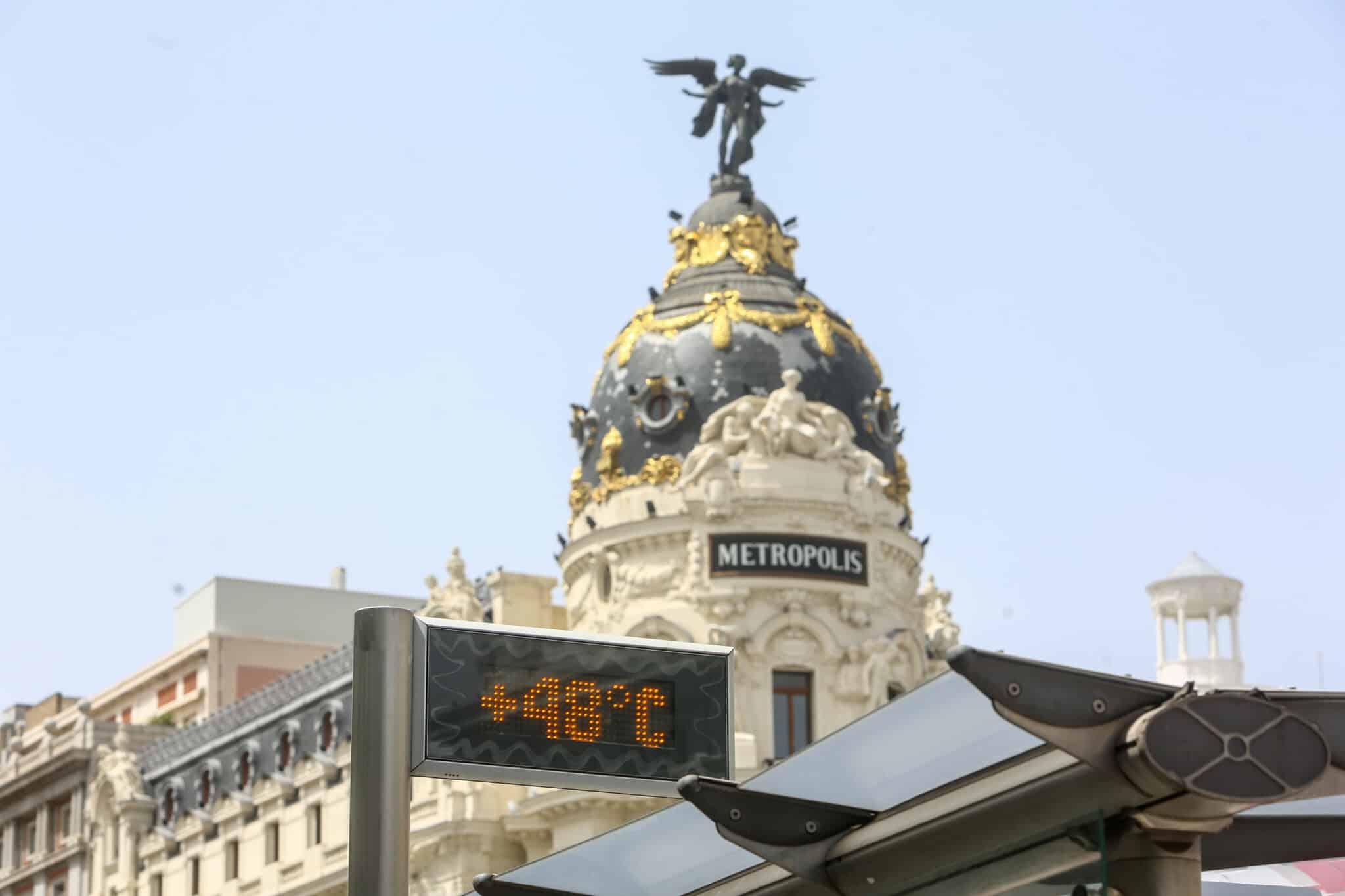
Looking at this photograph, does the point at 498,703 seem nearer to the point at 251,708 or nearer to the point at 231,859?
the point at 231,859

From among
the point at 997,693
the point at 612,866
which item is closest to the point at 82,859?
the point at 612,866

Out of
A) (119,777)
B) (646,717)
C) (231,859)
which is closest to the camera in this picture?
(646,717)

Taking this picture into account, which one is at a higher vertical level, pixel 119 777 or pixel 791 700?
pixel 119 777

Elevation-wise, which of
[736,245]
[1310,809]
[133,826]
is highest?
[736,245]

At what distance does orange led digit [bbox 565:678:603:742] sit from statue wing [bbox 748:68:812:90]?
4717 centimetres

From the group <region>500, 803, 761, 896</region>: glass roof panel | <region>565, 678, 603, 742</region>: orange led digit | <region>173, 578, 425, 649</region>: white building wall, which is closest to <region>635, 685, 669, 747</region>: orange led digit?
<region>565, 678, 603, 742</region>: orange led digit

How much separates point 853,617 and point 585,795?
6676 mm

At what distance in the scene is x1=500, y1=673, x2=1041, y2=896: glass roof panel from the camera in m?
10.6

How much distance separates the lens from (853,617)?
51406 millimetres

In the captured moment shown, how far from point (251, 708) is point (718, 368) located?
21.9 m

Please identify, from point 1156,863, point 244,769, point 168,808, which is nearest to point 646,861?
point 1156,863

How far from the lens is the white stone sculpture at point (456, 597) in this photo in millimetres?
55250

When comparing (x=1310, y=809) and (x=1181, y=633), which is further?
(x=1181, y=633)

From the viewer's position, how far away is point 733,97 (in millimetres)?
56969
